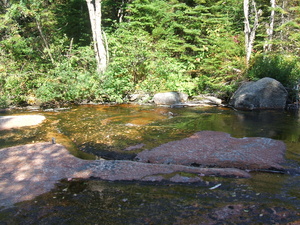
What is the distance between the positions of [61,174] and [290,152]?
4.68 meters

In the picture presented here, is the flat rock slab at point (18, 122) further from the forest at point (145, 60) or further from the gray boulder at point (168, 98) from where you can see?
the gray boulder at point (168, 98)

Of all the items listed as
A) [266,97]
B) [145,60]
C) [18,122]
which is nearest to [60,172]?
[18,122]

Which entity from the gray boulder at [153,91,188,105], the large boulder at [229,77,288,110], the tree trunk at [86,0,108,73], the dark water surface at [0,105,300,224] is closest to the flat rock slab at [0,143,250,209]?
the dark water surface at [0,105,300,224]

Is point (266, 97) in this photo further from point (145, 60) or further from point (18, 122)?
point (18, 122)

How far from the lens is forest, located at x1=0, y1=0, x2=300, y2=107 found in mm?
12422

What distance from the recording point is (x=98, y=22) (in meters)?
14.3

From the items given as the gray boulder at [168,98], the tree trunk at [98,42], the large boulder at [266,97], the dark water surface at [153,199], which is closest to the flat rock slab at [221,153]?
the dark water surface at [153,199]

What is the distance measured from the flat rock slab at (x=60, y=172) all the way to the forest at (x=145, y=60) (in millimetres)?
7659

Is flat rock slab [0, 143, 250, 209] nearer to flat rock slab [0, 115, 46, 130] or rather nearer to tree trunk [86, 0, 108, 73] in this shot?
flat rock slab [0, 115, 46, 130]

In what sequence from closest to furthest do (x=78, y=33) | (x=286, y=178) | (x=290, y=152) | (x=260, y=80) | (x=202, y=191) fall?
(x=202, y=191) → (x=286, y=178) → (x=290, y=152) → (x=260, y=80) → (x=78, y=33)

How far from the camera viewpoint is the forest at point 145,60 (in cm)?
1242

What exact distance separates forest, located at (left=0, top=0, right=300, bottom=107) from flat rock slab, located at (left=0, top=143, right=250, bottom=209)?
7.66 m

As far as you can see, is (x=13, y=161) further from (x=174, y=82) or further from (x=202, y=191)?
(x=174, y=82)

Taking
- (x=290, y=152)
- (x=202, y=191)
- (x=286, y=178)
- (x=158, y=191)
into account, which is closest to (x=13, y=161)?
(x=158, y=191)
